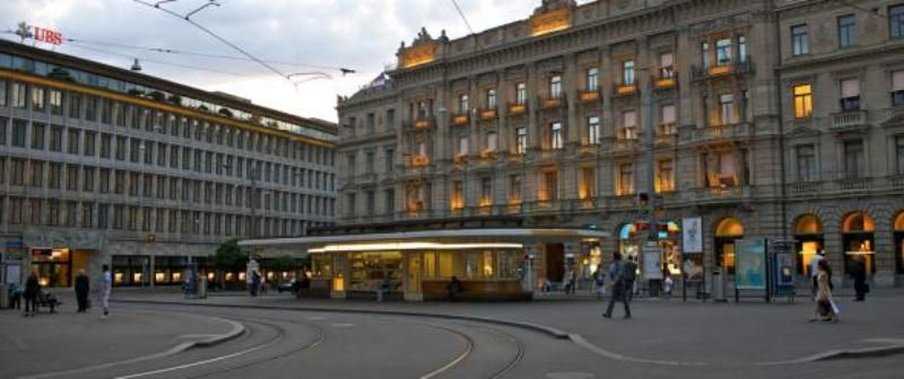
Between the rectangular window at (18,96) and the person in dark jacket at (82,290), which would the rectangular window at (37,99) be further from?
the person in dark jacket at (82,290)

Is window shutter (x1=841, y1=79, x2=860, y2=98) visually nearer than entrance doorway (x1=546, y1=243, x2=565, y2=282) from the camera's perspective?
Yes

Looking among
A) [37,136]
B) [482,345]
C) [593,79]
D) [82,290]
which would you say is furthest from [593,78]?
[482,345]

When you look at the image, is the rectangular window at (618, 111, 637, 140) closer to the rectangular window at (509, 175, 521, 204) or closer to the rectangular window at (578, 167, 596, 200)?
the rectangular window at (578, 167, 596, 200)

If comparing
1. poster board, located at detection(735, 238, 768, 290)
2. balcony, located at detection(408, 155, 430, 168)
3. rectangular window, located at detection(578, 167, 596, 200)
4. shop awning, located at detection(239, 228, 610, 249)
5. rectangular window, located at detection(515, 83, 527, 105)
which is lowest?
poster board, located at detection(735, 238, 768, 290)

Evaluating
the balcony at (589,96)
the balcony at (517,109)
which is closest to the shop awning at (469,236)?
the balcony at (589,96)

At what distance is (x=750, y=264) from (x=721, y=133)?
2627 centimetres

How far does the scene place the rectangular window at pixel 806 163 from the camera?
55812mm

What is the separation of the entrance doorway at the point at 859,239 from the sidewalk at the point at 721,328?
878 inches

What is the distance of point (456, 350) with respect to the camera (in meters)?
19.1

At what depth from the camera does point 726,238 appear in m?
59.4

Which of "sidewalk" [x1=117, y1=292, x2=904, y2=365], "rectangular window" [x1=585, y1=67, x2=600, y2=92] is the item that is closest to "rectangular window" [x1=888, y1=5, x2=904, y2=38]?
"rectangular window" [x1=585, y1=67, x2=600, y2=92]

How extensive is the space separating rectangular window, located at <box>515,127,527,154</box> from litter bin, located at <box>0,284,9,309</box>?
3951 centimetres

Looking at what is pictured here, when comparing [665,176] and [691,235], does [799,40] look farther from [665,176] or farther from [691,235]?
[691,235]

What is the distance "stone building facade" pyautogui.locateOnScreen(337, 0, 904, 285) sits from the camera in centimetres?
Result: 5350
